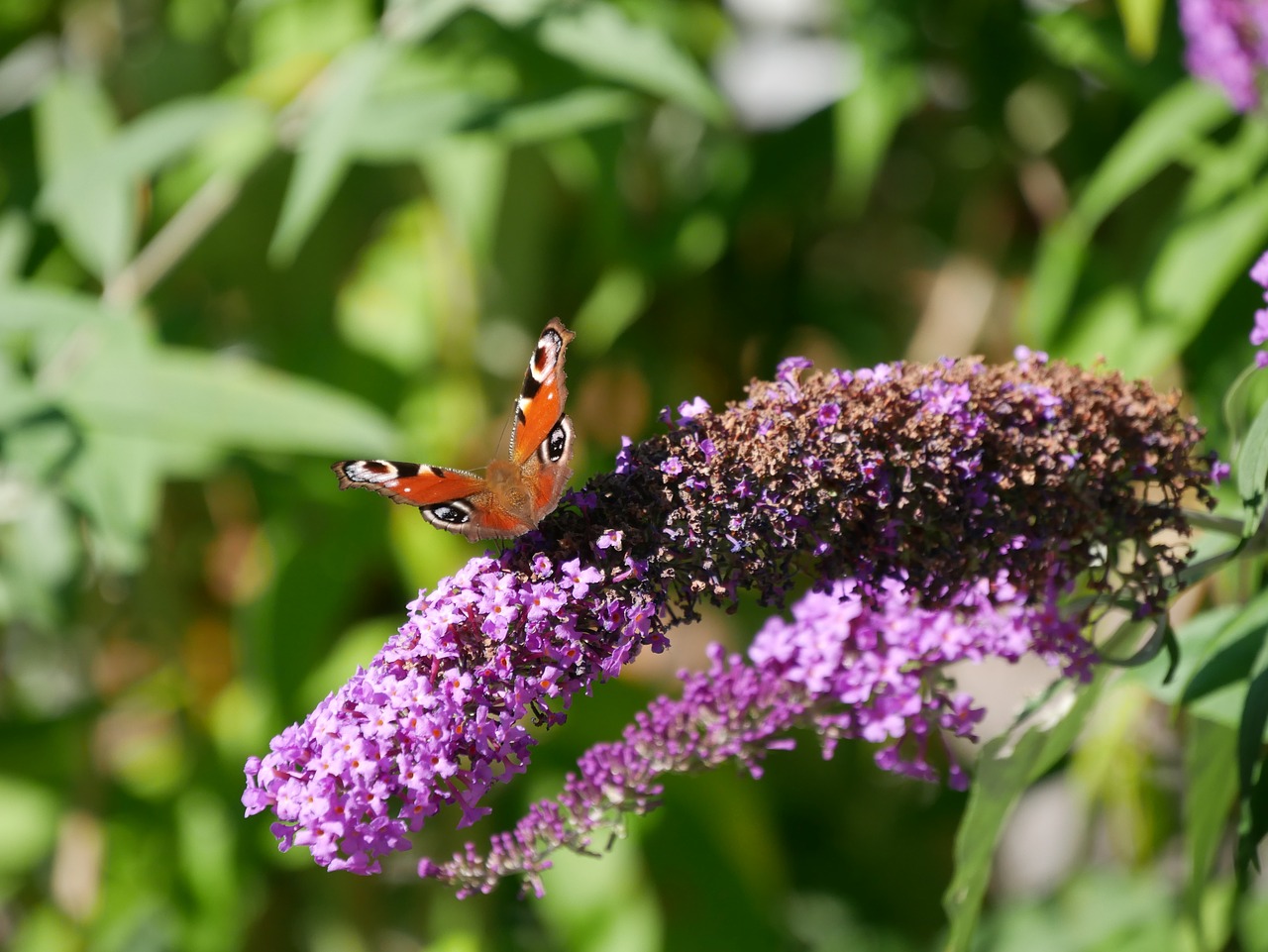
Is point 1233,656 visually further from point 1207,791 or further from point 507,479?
point 507,479

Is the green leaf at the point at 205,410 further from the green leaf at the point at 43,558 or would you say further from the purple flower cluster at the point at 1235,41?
the purple flower cluster at the point at 1235,41

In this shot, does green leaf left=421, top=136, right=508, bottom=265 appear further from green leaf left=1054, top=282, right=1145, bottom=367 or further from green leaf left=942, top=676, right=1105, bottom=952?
green leaf left=942, top=676, right=1105, bottom=952

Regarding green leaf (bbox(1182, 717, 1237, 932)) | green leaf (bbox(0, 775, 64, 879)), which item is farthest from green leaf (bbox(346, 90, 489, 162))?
green leaf (bbox(0, 775, 64, 879))

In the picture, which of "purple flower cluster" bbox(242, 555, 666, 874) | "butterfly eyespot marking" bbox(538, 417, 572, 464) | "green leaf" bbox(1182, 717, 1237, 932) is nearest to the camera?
"purple flower cluster" bbox(242, 555, 666, 874)

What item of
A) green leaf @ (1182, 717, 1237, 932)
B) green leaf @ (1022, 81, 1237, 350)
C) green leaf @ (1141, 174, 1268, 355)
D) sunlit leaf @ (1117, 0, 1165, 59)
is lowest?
green leaf @ (1182, 717, 1237, 932)

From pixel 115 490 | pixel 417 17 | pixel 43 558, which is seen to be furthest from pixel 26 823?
pixel 417 17

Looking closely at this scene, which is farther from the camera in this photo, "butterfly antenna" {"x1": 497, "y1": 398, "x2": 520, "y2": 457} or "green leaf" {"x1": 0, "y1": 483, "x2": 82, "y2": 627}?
"green leaf" {"x1": 0, "y1": 483, "x2": 82, "y2": 627}
